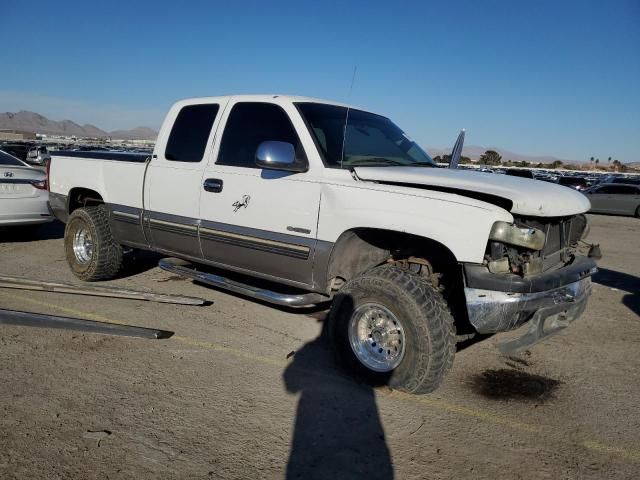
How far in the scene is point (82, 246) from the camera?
6.17m

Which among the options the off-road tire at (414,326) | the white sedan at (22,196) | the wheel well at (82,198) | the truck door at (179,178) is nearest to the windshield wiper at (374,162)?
the off-road tire at (414,326)

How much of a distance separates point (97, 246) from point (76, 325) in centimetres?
160

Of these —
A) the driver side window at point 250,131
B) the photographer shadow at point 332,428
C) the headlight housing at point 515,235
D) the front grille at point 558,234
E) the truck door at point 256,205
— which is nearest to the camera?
the photographer shadow at point 332,428

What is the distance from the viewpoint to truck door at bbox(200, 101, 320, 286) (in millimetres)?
4039

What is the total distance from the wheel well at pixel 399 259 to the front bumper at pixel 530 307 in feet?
1.54

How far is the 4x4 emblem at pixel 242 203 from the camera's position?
4340 mm

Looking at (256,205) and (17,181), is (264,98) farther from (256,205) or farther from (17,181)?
(17,181)

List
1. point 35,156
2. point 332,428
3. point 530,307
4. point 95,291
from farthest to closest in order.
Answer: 1. point 35,156
2. point 95,291
3. point 530,307
4. point 332,428

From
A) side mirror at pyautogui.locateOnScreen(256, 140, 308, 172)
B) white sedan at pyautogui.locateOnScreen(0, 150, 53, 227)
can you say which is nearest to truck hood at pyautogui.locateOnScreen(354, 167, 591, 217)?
side mirror at pyautogui.locateOnScreen(256, 140, 308, 172)

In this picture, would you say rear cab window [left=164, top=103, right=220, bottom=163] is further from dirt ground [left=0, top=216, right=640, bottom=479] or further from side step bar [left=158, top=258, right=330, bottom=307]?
dirt ground [left=0, top=216, right=640, bottom=479]

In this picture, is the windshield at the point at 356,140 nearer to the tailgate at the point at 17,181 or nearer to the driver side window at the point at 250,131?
the driver side window at the point at 250,131

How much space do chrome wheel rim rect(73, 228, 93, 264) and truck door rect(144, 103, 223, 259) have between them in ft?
4.36

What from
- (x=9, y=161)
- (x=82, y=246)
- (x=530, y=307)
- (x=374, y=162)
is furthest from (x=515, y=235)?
(x=9, y=161)

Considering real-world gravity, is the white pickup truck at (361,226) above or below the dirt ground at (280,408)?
above
